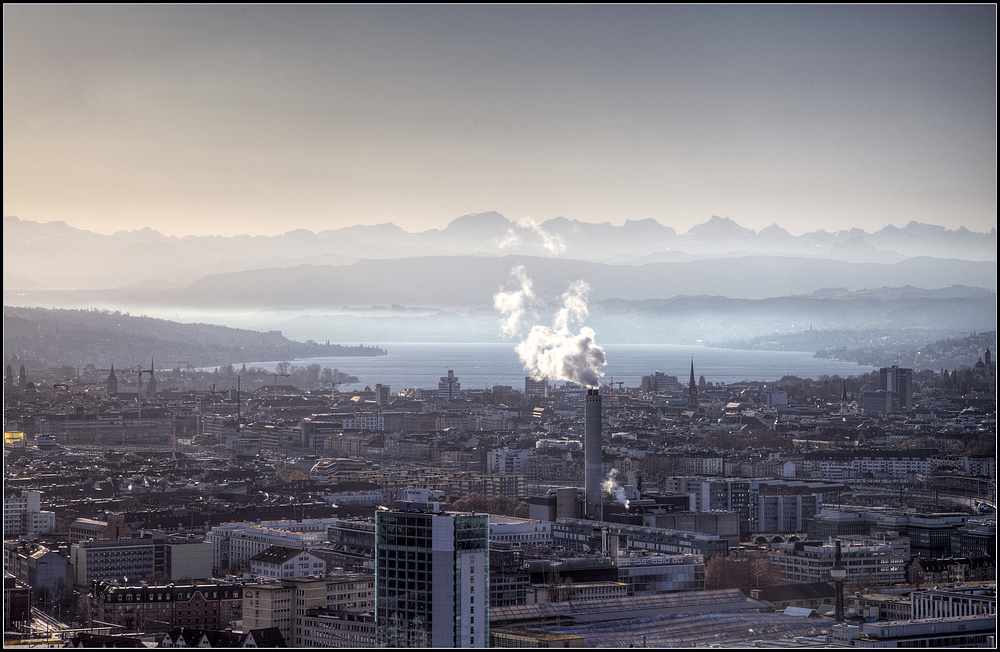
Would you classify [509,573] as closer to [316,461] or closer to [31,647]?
[31,647]

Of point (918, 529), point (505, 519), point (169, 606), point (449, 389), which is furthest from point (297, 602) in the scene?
point (449, 389)

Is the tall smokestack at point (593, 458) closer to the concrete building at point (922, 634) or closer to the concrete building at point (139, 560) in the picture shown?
the concrete building at point (139, 560)

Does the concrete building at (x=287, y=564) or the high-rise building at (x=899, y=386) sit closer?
the concrete building at (x=287, y=564)

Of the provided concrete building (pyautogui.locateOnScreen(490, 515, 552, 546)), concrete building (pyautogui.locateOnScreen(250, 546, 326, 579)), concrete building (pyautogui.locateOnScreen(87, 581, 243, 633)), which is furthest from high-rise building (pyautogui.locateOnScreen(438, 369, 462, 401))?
concrete building (pyautogui.locateOnScreen(87, 581, 243, 633))

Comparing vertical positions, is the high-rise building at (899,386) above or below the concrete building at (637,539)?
above

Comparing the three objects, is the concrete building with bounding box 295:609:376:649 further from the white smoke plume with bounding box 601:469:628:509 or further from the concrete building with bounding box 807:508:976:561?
the white smoke plume with bounding box 601:469:628:509

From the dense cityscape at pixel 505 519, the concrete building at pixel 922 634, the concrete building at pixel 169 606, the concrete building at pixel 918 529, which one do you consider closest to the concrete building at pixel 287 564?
the dense cityscape at pixel 505 519

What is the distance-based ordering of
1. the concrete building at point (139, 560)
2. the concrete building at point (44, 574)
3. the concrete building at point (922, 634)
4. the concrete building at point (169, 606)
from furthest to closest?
1. the concrete building at point (139, 560)
2. the concrete building at point (44, 574)
3. the concrete building at point (169, 606)
4. the concrete building at point (922, 634)

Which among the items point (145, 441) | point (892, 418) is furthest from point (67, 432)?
point (892, 418)
